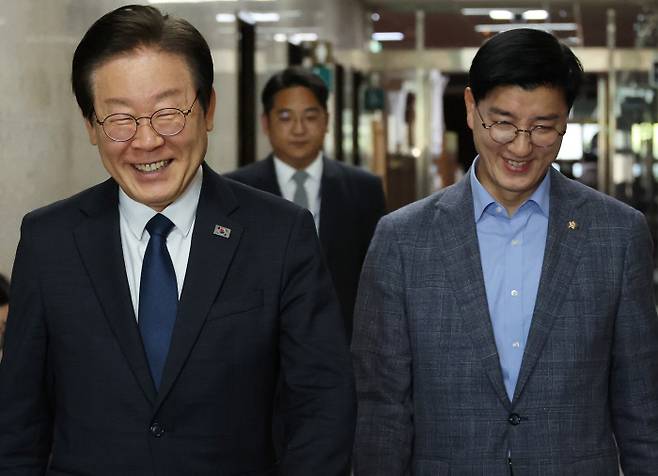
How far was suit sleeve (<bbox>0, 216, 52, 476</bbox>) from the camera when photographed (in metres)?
2.43

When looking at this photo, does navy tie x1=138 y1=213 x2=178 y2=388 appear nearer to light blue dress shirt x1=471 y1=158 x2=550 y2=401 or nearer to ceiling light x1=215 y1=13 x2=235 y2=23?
light blue dress shirt x1=471 y1=158 x2=550 y2=401

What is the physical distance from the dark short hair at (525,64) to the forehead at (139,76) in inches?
35.9

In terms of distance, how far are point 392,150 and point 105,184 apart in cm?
1397

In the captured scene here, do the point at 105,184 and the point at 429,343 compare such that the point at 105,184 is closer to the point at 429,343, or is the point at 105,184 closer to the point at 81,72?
the point at 81,72

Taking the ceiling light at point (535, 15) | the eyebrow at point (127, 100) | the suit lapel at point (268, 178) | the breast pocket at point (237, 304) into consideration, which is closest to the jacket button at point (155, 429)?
the breast pocket at point (237, 304)

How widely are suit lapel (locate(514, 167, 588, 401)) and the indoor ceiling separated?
12.6m

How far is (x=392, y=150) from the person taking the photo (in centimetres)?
1648

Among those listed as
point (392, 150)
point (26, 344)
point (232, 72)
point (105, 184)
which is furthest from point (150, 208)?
point (392, 150)

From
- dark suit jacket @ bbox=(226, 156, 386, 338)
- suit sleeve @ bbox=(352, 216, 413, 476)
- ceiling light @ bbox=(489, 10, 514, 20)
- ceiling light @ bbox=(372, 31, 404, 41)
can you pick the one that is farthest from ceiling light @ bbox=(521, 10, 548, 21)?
suit sleeve @ bbox=(352, 216, 413, 476)

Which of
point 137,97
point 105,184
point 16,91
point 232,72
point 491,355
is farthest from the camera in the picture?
point 232,72

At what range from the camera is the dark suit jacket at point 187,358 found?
2.40 m

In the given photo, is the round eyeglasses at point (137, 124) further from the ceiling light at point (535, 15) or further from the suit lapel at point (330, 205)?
the ceiling light at point (535, 15)

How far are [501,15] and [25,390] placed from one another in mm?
13848

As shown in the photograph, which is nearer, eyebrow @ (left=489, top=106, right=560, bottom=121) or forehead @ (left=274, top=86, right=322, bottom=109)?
eyebrow @ (left=489, top=106, right=560, bottom=121)
